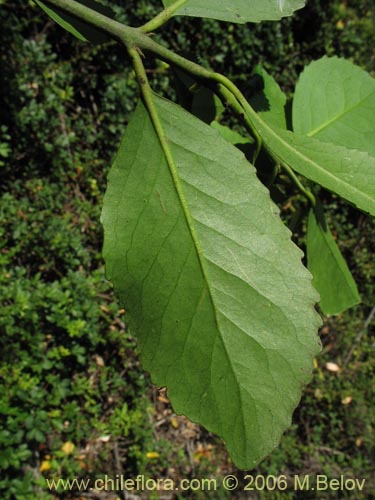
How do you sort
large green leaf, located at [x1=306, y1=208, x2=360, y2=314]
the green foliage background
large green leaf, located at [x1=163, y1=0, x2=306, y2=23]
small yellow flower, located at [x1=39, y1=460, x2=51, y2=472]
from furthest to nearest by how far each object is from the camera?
small yellow flower, located at [x1=39, y1=460, x2=51, y2=472] → the green foliage background → large green leaf, located at [x1=306, y1=208, x2=360, y2=314] → large green leaf, located at [x1=163, y1=0, x2=306, y2=23]

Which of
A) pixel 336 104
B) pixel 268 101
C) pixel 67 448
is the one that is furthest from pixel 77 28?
pixel 67 448

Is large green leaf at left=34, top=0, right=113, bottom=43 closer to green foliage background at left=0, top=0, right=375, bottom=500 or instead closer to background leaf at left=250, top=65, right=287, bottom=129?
background leaf at left=250, top=65, right=287, bottom=129

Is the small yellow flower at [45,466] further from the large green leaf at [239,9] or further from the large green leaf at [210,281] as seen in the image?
the large green leaf at [239,9]

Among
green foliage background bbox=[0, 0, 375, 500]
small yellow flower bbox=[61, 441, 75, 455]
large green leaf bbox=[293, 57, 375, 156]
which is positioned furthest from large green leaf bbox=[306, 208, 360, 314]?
small yellow flower bbox=[61, 441, 75, 455]

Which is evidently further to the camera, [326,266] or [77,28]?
[326,266]

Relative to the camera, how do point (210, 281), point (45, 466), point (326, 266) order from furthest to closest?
1. point (45, 466)
2. point (326, 266)
3. point (210, 281)

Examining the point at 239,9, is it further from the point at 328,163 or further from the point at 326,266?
the point at 326,266

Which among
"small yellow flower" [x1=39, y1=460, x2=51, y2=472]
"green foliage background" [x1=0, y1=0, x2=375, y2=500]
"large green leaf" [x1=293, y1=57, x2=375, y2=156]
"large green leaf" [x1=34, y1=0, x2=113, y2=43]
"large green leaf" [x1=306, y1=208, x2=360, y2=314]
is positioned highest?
"large green leaf" [x1=293, y1=57, x2=375, y2=156]
